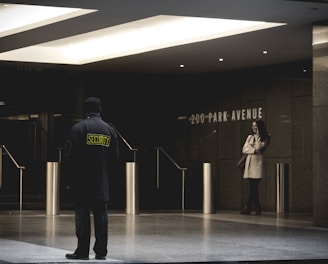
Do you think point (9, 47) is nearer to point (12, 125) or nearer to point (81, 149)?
point (12, 125)

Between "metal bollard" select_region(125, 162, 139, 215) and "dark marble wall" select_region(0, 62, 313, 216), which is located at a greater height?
"dark marble wall" select_region(0, 62, 313, 216)

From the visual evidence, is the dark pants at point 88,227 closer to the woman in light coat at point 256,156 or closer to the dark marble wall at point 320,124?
the dark marble wall at point 320,124

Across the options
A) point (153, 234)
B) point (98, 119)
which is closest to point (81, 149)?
point (98, 119)

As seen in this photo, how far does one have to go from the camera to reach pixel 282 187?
71.2 ft

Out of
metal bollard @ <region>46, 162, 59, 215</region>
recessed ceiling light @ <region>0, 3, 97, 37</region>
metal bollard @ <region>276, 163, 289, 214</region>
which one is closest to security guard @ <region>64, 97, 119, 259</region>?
recessed ceiling light @ <region>0, 3, 97, 37</region>

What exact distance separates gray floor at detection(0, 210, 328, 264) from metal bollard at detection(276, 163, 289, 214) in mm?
1392

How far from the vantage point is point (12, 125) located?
25.2m

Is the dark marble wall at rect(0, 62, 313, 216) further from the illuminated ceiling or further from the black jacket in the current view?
the black jacket

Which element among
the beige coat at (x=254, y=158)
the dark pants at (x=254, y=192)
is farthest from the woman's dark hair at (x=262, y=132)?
the dark pants at (x=254, y=192)

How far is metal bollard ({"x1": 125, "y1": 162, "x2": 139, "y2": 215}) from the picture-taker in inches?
813

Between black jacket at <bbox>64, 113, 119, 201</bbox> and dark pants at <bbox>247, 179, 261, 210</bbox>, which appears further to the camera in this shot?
dark pants at <bbox>247, 179, 261, 210</bbox>

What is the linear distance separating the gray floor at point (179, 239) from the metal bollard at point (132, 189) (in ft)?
2.52

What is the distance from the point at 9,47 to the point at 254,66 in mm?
6533

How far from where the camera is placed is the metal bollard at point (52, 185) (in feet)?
66.6
